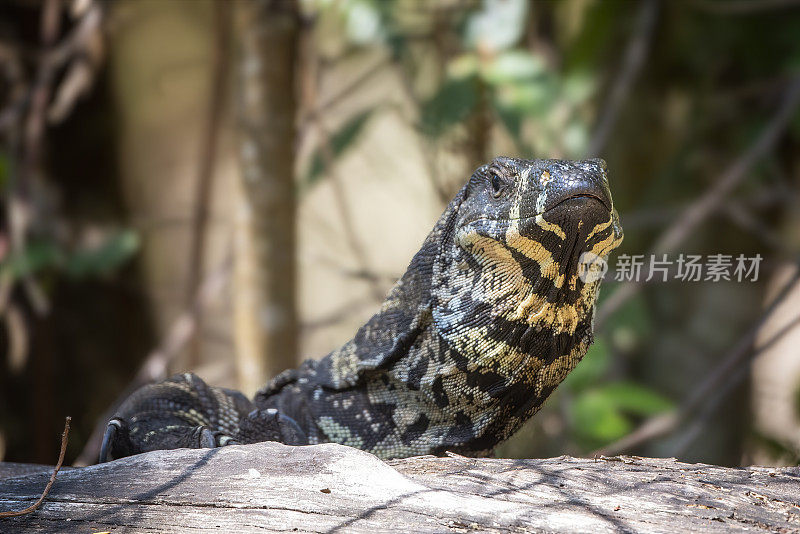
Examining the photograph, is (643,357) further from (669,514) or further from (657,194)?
(669,514)

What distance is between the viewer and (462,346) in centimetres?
324

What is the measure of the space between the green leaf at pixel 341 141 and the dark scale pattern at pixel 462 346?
12.0 feet

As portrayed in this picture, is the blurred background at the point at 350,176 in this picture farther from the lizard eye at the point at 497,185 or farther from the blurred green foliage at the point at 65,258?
the lizard eye at the point at 497,185

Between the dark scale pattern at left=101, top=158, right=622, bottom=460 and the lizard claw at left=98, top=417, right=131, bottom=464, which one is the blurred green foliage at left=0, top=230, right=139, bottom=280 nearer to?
the dark scale pattern at left=101, top=158, right=622, bottom=460

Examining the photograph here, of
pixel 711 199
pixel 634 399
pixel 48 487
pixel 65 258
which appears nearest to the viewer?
pixel 48 487

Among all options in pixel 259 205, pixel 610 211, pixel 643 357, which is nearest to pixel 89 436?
pixel 259 205

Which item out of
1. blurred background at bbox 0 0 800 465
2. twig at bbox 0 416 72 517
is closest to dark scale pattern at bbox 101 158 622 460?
twig at bbox 0 416 72 517

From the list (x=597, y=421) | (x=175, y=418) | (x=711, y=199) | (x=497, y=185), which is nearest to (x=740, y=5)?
(x=711, y=199)

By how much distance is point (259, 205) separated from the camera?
6.05 m

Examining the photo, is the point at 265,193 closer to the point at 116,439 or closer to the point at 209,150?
the point at 209,150

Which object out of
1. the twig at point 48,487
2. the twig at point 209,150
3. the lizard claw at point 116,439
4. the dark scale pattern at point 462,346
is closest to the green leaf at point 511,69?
the twig at point 209,150

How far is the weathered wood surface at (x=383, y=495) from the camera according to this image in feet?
8.26

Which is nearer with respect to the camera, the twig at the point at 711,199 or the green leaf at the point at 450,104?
the twig at the point at 711,199

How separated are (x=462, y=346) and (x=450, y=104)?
4.16m
